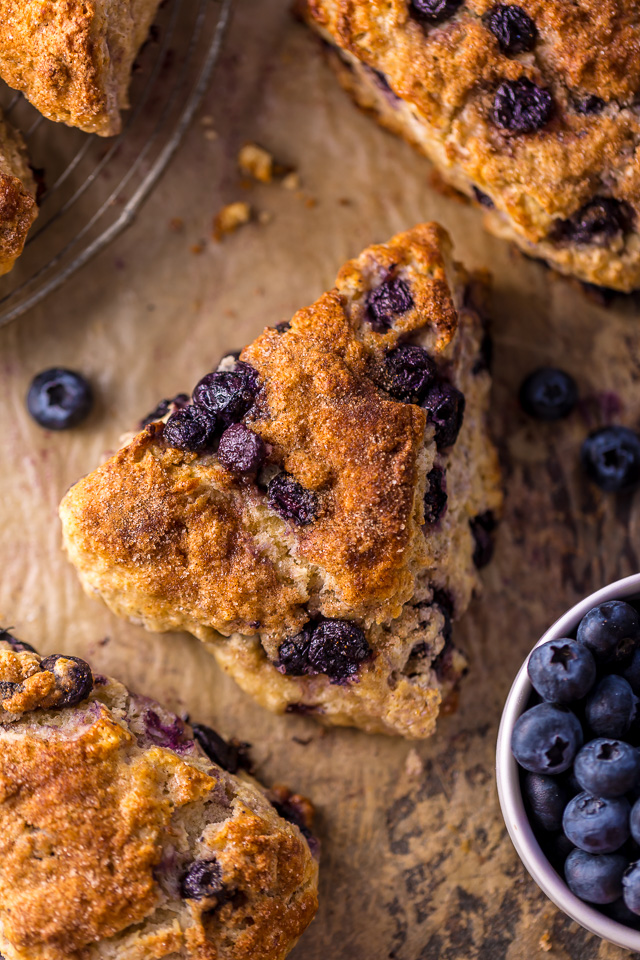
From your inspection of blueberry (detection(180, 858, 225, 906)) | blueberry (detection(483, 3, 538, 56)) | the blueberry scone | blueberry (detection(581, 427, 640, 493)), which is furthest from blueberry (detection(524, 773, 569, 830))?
blueberry (detection(483, 3, 538, 56))

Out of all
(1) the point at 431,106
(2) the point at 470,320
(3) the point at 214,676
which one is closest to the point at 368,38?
(1) the point at 431,106

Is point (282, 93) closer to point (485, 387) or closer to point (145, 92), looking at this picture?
point (145, 92)

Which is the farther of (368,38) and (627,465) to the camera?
(627,465)

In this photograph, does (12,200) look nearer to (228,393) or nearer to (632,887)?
(228,393)

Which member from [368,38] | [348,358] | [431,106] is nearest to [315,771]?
[348,358]

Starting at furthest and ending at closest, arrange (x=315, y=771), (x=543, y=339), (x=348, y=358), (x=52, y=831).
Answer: (x=543, y=339), (x=315, y=771), (x=348, y=358), (x=52, y=831)

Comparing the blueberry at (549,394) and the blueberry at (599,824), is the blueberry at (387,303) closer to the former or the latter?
the blueberry at (549,394)

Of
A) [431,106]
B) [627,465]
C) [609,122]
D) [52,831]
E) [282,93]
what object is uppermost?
[609,122]

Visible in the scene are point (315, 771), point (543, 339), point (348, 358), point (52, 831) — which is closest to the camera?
point (52, 831)

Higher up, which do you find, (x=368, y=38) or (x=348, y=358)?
(x=368, y=38)
